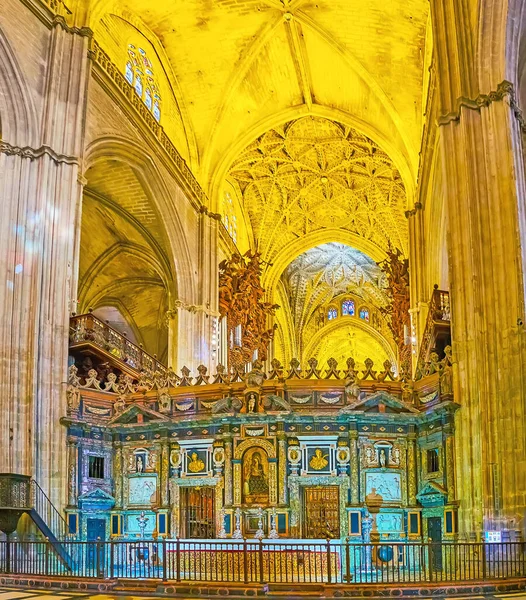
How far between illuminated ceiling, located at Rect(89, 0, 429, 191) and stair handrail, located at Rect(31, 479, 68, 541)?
13.4 m

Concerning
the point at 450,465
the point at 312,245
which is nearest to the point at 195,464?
the point at 450,465

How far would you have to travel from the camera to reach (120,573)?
1253cm

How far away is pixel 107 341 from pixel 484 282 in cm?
1010

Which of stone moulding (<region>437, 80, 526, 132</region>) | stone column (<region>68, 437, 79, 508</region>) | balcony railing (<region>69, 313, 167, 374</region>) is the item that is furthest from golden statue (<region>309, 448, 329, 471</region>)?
stone moulding (<region>437, 80, 526, 132</region>)

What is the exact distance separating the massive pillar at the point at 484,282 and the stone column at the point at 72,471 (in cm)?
800

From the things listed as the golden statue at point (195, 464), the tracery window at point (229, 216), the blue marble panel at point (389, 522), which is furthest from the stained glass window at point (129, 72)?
the blue marble panel at point (389, 522)

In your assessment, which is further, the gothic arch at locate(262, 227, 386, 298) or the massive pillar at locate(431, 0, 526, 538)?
the gothic arch at locate(262, 227, 386, 298)

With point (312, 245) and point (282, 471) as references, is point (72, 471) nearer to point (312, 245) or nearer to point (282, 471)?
point (282, 471)

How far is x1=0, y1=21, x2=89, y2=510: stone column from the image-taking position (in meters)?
16.6

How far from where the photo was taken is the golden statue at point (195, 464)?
1748 centimetres

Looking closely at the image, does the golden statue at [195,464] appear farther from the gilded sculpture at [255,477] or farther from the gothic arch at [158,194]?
the gothic arch at [158,194]

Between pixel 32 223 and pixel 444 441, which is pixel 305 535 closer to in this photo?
pixel 444 441

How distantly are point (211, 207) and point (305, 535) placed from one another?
16.3m

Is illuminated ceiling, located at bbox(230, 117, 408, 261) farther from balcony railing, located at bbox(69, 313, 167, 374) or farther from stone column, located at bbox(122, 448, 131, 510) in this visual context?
stone column, located at bbox(122, 448, 131, 510)
